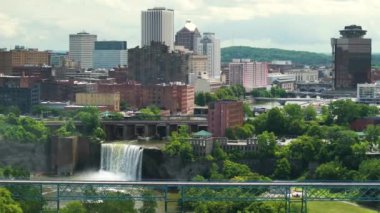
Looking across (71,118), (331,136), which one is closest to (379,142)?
(331,136)

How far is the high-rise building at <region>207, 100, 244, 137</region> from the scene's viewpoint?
5247 centimetres

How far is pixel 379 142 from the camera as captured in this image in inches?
1842

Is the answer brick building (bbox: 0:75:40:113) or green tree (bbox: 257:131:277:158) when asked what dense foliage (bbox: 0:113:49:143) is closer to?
green tree (bbox: 257:131:277:158)

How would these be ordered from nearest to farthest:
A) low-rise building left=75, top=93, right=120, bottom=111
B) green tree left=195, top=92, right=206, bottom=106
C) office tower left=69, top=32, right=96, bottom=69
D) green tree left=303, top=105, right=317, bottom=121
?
green tree left=303, top=105, right=317, bottom=121, low-rise building left=75, top=93, right=120, bottom=111, green tree left=195, top=92, right=206, bottom=106, office tower left=69, top=32, right=96, bottom=69

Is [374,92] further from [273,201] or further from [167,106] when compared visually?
[273,201]

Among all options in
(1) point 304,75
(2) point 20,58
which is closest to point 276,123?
(2) point 20,58

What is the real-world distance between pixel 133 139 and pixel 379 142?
16022 mm

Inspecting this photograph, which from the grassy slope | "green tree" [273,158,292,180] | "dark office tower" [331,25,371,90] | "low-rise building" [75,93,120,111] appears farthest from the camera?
"dark office tower" [331,25,371,90]

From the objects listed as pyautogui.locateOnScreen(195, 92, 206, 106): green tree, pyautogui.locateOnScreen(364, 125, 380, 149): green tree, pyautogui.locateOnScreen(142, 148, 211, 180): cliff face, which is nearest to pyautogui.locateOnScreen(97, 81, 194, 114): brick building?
pyautogui.locateOnScreen(195, 92, 206, 106): green tree

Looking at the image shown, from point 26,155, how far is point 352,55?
4906cm

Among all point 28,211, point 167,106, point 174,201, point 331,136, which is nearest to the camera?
point 28,211

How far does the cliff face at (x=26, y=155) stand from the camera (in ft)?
159

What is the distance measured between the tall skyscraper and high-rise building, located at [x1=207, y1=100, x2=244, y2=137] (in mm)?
68574

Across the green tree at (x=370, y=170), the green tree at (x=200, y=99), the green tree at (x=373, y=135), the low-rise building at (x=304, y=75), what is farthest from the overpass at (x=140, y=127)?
the low-rise building at (x=304, y=75)
